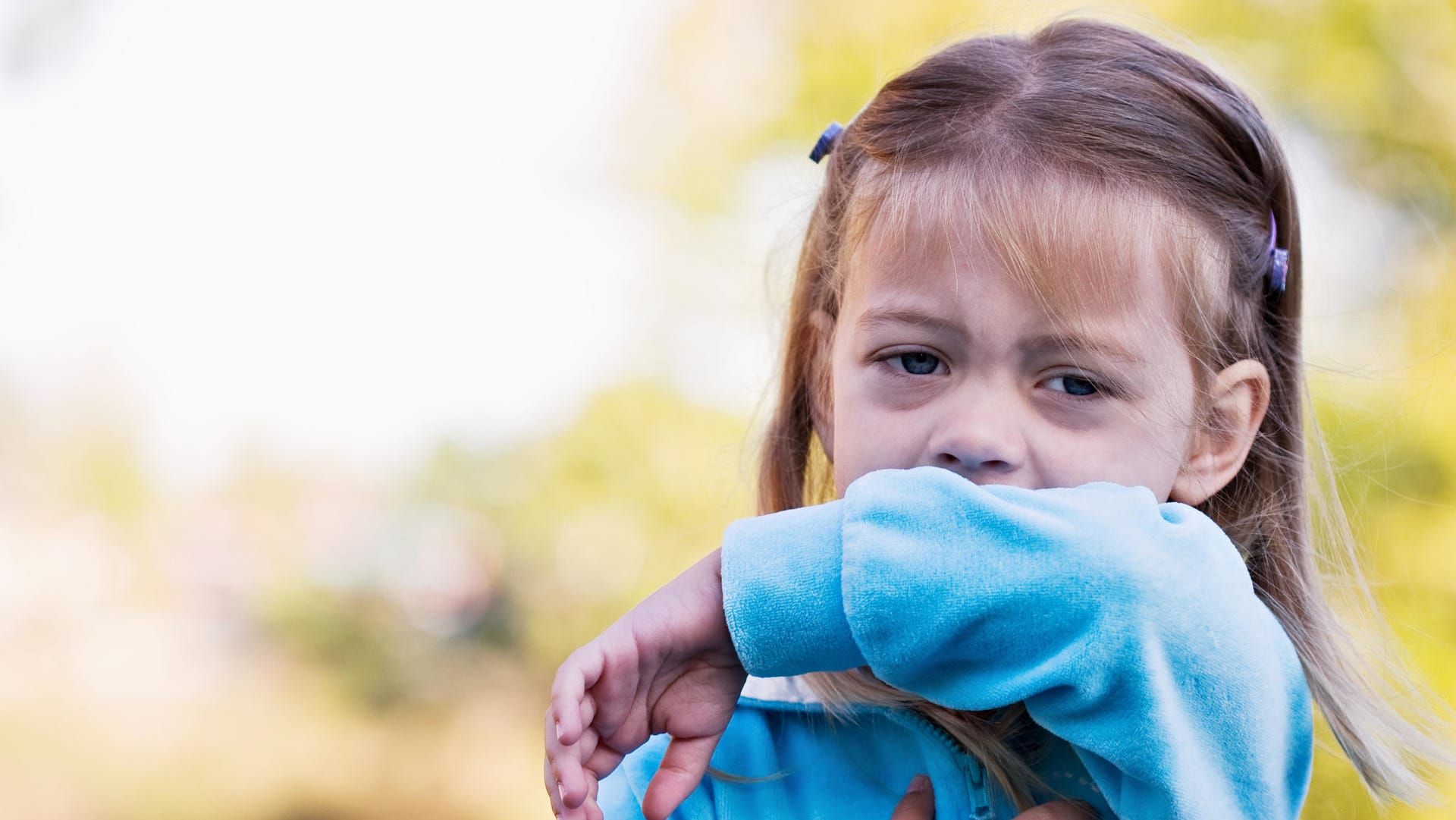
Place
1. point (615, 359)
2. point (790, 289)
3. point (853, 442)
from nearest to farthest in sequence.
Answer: point (853, 442)
point (790, 289)
point (615, 359)

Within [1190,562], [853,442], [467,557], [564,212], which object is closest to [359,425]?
[467,557]

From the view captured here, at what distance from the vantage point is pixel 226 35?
6781 millimetres

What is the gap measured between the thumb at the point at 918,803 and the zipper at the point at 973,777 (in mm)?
41

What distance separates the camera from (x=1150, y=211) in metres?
1.50

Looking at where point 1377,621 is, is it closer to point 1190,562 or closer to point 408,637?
point 1190,562

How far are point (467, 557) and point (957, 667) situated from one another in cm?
520

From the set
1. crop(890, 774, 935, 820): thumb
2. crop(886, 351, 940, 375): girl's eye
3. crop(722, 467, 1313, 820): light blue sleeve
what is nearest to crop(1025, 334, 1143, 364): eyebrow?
crop(886, 351, 940, 375): girl's eye

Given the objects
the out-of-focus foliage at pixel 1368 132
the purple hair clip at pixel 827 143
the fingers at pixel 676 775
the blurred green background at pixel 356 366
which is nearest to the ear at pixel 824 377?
the purple hair clip at pixel 827 143

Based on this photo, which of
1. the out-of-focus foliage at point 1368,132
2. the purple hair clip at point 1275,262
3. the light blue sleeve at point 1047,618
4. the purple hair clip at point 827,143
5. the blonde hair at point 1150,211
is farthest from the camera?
the out-of-focus foliage at point 1368,132

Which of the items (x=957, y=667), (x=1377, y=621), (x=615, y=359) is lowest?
(x=615, y=359)

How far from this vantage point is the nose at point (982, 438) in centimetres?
137

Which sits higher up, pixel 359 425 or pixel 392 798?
pixel 359 425

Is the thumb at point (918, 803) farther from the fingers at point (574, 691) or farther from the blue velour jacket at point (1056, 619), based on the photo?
the fingers at point (574, 691)

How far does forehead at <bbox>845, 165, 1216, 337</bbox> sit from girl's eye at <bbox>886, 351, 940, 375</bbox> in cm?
7
